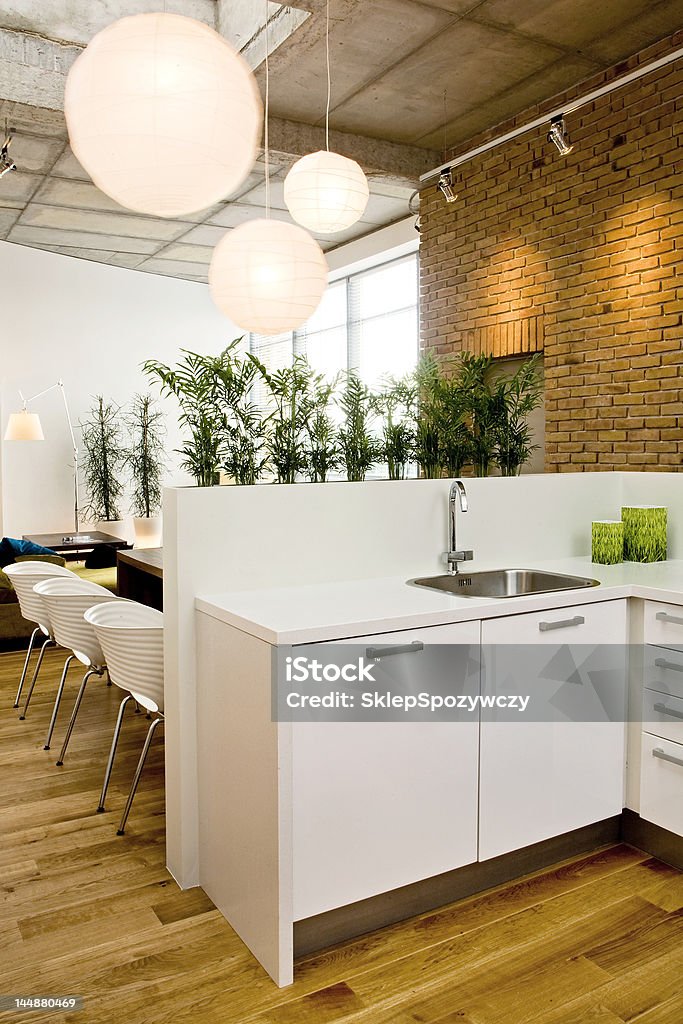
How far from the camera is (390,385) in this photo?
322 centimetres

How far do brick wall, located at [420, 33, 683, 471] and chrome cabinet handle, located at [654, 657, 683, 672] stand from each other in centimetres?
194

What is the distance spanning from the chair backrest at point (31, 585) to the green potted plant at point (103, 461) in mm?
5461

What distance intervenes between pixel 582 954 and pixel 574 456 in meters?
3.42

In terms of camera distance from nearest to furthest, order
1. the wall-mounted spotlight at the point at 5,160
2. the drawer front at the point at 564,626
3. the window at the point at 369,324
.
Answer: the drawer front at the point at 564,626
the wall-mounted spotlight at the point at 5,160
the window at the point at 369,324

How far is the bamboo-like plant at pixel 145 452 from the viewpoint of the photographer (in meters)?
10.3

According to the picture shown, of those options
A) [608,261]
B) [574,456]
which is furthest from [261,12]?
[574,456]

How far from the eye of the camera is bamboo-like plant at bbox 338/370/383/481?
3076 millimetres

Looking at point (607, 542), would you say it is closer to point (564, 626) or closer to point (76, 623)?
point (564, 626)

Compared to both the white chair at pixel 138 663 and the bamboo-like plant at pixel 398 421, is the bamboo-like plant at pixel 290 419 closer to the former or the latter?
the bamboo-like plant at pixel 398 421

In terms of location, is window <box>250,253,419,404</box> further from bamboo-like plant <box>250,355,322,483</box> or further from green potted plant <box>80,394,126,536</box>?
bamboo-like plant <box>250,355,322,483</box>

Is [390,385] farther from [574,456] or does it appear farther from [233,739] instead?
[574,456]

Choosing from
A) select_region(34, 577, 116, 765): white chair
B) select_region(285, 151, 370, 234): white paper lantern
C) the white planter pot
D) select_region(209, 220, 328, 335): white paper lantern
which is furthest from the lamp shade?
select_region(209, 220, 328, 335): white paper lantern

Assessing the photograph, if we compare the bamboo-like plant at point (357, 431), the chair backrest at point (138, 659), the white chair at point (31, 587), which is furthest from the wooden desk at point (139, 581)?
the bamboo-like plant at point (357, 431)

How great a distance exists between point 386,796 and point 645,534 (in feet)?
5.61
